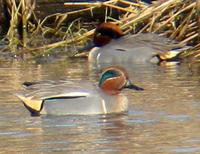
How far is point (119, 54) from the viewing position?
43.5 feet

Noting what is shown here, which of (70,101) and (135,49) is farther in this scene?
(135,49)

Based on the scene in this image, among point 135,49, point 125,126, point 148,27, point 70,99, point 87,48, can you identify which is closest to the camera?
point 125,126

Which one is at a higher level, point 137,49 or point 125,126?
point 125,126

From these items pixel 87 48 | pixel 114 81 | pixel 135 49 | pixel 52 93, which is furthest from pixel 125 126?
pixel 87 48

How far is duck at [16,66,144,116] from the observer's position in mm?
8531

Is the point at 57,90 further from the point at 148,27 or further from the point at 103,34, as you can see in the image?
the point at 148,27

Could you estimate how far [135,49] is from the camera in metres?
13.2

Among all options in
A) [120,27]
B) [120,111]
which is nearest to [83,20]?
[120,27]

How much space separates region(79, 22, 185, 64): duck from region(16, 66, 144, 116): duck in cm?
434

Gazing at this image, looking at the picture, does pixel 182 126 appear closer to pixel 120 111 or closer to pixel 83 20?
pixel 120 111

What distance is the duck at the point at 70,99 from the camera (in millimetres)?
8531

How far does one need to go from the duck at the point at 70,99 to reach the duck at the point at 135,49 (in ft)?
14.2

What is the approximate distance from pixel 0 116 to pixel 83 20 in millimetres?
7896

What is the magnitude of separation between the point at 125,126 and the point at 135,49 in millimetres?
5270
